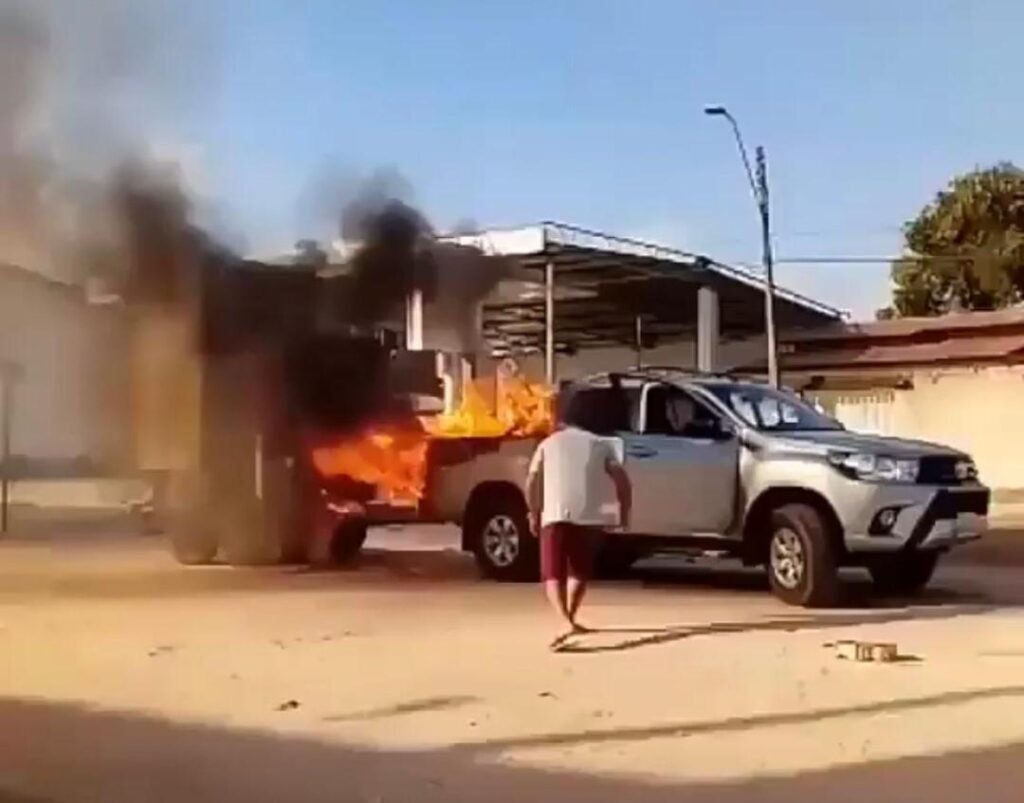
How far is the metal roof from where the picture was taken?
3164cm

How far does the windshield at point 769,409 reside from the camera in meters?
14.0

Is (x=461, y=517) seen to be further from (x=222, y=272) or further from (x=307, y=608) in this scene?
(x=222, y=272)

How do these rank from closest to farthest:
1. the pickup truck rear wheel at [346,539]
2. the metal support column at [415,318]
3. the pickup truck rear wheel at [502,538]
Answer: the pickup truck rear wheel at [502,538] → the pickup truck rear wheel at [346,539] → the metal support column at [415,318]

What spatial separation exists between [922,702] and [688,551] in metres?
5.34

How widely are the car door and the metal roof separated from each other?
10.6m

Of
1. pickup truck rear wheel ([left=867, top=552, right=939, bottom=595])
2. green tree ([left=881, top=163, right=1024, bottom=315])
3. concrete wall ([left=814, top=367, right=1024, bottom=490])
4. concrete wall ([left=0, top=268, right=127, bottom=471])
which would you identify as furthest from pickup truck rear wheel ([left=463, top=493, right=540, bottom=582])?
green tree ([left=881, top=163, right=1024, bottom=315])

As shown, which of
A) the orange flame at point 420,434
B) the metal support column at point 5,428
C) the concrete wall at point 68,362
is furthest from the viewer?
the metal support column at point 5,428

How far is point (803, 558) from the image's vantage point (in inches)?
516

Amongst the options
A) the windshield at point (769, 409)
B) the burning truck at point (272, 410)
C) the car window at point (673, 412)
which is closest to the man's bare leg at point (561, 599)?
the car window at point (673, 412)

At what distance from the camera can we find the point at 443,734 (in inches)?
314

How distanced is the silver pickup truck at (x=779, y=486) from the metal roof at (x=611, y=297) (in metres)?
10.4

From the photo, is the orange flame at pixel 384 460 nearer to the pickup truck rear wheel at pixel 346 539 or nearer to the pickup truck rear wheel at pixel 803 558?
the pickup truck rear wheel at pixel 346 539

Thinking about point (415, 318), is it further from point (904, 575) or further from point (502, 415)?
point (904, 575)

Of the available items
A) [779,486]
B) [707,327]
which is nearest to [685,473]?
[779,486]
